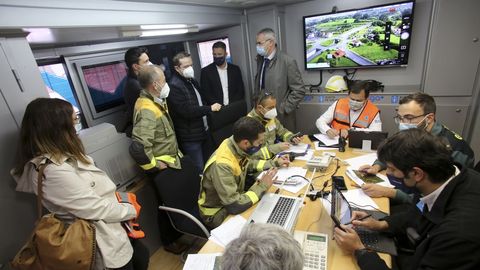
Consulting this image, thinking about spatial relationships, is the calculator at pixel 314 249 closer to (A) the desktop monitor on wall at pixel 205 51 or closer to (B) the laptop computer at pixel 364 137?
(B) the laptop computer at pixel 364 137

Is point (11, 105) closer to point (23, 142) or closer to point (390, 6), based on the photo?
point (23, 142)

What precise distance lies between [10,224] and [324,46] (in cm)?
356

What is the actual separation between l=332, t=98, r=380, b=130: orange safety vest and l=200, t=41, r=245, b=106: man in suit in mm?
1337

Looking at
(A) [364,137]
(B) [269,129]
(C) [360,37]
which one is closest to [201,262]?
(B) [269,129]

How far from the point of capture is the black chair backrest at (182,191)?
1793 mm

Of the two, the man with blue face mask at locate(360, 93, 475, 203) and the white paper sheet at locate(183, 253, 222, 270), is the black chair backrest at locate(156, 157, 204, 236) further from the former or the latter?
the man with blue face mask at locate(360, 93, 475, 203)

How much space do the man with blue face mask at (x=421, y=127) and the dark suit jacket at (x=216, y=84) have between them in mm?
1968

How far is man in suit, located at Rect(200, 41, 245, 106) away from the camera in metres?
3.21

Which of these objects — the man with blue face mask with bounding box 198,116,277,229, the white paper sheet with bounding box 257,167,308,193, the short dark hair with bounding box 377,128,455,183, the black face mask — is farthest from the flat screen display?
the short dark hair with bounding box 377,128,455,183

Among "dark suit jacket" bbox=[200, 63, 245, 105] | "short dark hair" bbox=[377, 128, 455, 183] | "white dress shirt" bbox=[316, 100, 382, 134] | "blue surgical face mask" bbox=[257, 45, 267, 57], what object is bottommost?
"white dress shirt" bbox=[316, 100, 382, 134]

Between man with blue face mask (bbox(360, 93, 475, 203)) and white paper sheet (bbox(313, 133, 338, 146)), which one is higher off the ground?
man with blue face mask (bbox(360, 93, 475, 203))

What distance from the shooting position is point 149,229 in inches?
90.2

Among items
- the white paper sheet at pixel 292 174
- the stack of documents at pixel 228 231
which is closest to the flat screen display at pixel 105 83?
the white paper sheet at pixel 292 174

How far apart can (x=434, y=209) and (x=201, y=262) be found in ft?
3.51
